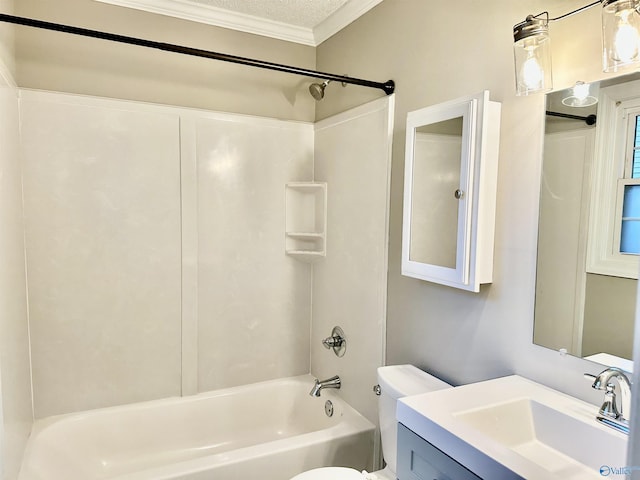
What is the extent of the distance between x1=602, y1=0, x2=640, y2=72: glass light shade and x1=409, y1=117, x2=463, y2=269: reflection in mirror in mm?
490

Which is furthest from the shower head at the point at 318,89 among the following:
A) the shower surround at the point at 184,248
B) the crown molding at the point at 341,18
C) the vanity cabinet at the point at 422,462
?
the vanity cabinet at the point at 422,462

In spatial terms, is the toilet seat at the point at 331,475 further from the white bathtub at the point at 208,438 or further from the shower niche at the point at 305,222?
the shower niche at the point at 305,222

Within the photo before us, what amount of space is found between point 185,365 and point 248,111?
5.14 ft

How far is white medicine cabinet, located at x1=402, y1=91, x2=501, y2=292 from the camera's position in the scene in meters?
1.45

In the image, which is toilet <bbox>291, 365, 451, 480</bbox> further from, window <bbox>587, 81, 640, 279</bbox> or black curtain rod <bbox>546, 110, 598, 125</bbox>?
black curtain rod <bbox>546, 110, 598, 125</bbox>

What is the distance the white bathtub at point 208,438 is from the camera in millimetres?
1873

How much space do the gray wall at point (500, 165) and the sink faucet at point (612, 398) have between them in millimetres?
91

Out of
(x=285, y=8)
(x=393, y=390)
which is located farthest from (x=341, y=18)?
(x=393, y=390)

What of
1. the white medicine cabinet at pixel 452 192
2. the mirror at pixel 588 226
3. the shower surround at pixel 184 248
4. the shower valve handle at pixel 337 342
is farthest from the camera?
the shower valve handle at pixel 337 342

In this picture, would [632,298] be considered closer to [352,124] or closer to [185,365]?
[352,124]

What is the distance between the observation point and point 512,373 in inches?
57.7

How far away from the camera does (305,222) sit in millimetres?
2779

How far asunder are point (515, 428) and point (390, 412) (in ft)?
1.80

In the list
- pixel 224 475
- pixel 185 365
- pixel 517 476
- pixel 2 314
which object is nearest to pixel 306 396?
pixel 185 365
